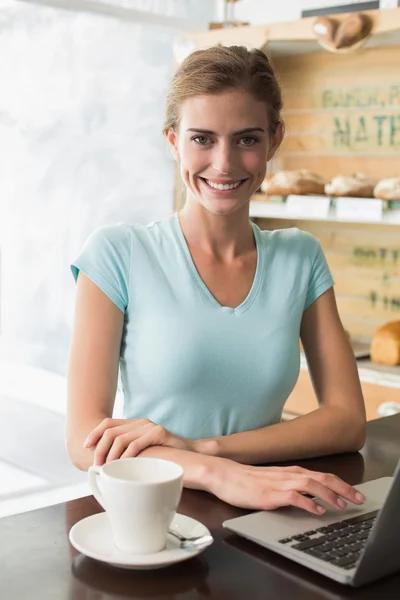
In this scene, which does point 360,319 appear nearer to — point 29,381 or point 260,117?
point 29,381

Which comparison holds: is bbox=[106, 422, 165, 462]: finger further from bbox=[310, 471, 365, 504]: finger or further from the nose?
the nose

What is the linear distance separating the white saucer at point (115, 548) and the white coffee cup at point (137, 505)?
0.04ft

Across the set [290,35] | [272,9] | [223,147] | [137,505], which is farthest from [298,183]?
[137,505]

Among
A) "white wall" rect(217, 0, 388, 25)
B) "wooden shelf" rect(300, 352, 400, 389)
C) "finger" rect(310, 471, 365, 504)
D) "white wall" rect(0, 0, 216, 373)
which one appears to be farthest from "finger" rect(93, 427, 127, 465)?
"white wall" rect(217, 0, 388, 25)

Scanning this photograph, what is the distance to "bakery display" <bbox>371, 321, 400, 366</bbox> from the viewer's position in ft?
8.80

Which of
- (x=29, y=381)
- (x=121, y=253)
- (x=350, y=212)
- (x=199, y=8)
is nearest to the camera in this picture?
(x=121, y=253)

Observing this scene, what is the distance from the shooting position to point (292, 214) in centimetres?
284

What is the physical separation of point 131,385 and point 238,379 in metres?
0.18

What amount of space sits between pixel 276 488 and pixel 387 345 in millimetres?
1759

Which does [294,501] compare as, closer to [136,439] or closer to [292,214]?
[136,439]

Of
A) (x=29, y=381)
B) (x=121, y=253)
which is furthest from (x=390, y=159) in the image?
(x=121, y=253)

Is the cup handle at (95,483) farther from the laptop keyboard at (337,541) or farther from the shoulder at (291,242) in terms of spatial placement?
the shoulder at (291,242)

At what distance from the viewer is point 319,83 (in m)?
3.05

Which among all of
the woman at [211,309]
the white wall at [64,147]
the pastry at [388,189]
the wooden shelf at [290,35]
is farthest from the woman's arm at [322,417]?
the white wall at [64,147]
